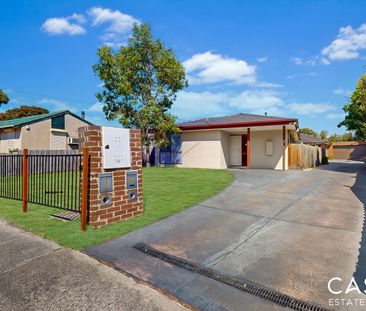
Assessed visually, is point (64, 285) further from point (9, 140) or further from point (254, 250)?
point (9, 140)

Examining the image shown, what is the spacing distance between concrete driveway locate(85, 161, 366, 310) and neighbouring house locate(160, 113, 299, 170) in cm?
955

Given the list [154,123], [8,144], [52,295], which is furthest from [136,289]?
[8,144]

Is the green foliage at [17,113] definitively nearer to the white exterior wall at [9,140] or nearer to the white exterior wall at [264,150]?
the white exterior wall at [9,140]

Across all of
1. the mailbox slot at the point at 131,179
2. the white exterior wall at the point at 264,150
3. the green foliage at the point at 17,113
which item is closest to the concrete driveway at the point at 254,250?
the mailbox slot at the point at 131,179

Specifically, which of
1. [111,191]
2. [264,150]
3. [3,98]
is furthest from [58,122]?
[111,191]

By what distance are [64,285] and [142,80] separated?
15718 millimetres

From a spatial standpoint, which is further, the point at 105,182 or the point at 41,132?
the point at 41,132

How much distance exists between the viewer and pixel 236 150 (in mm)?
17828

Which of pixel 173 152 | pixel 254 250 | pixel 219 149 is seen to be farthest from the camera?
pixel 173 152

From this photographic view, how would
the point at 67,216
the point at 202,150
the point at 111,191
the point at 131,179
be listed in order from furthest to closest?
1. the point at 202,150
2. the point at 67,216
3. the point at 131,179
4. the point at 111,191

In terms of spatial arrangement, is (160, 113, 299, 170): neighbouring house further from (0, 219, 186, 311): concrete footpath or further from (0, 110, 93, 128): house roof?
(0, 219, 186, 311): concrete footpath

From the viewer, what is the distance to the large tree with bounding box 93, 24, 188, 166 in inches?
628

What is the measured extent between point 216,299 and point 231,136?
52.6 ft

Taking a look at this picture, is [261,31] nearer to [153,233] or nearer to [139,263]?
[153,233]
